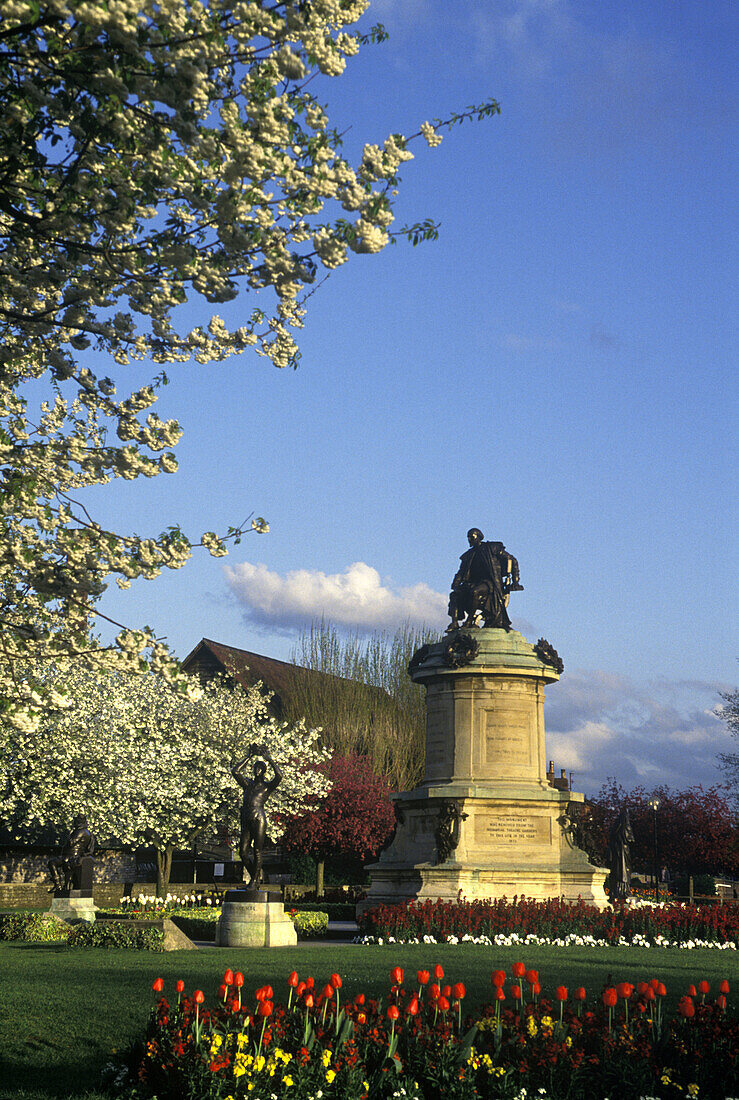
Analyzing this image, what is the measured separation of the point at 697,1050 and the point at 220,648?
182ft

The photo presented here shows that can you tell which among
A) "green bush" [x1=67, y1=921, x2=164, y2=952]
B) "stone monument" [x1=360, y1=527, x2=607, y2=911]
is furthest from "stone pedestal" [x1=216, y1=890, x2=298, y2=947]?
"stone monument" [x1=360, y1=527, x2=607, y2=911]

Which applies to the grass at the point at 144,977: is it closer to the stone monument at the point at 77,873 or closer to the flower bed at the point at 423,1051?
the flower bed at the point at 423,1051

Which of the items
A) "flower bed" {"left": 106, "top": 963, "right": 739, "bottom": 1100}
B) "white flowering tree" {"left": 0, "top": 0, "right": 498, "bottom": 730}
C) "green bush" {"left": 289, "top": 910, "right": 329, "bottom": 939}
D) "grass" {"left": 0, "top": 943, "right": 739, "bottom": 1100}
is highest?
"white flowering tree" {"left": 0, "top": 0, "right": 498, "bottom": 730}

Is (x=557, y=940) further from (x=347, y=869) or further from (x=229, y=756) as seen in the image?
(x=347, y=869)

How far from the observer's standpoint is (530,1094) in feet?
23.9

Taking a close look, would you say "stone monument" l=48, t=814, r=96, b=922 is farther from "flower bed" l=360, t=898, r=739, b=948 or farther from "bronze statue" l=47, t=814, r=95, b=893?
"flower bed" l=360, t=898, r=739, b=948

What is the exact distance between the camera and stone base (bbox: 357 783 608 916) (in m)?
23.1

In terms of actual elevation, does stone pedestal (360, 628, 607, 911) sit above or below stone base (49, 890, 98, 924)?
above

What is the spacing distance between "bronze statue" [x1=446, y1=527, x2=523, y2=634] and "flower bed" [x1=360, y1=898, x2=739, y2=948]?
7.54 metres

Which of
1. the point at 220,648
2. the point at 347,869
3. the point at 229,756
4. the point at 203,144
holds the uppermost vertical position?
the point at 220,648

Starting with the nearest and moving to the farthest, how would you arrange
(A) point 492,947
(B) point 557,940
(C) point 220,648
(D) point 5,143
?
(D) point 5,143 < (A) point 492,947 < (B) point 557,940 < (C) point 220,648

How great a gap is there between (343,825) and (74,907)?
17450 mm

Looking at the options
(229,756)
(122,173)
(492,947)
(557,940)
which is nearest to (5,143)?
(122,173)

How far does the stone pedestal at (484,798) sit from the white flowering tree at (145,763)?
29.0 ft
